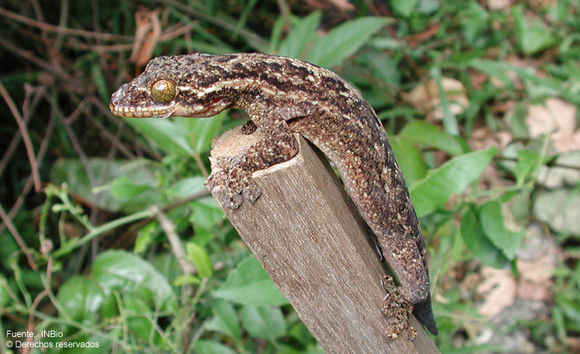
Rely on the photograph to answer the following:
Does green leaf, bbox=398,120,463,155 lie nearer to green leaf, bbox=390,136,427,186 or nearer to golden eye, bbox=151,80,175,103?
green leaf, bbox=390,136,427,186

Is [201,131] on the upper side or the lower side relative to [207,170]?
upper

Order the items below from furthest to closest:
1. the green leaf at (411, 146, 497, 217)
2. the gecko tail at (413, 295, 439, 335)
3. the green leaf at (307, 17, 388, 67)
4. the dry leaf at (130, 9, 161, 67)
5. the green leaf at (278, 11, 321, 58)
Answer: the dry leaf at (130, 9, 161, 67), the green leaf at (278, 11, 321, 58), the green leaf at (307, 17, 388, 67), the green leaf at (411, 146, 497, 217), the gecko tail at (413, 295, 439, 335)

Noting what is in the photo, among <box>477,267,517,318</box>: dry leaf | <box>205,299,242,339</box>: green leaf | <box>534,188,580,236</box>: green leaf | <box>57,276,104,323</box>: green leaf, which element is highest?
<box>57,276,104,323</box>: green leaf

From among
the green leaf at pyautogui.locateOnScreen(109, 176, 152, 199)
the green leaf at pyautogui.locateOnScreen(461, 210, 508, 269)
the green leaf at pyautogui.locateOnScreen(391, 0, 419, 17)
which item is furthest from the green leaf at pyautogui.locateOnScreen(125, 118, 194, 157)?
the green leaf at pyautogui.locateOnScreen(391, 0, 419, 17)

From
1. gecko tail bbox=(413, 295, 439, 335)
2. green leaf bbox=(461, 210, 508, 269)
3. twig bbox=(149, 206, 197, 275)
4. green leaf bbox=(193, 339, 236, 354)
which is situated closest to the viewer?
gecko tail bbox=(413, 295, 439, 335)

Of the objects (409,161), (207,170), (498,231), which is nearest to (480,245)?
(498,231)

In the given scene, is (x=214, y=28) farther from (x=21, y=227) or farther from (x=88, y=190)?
(x=21, y=227)

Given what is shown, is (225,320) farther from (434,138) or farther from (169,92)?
(434,138)
